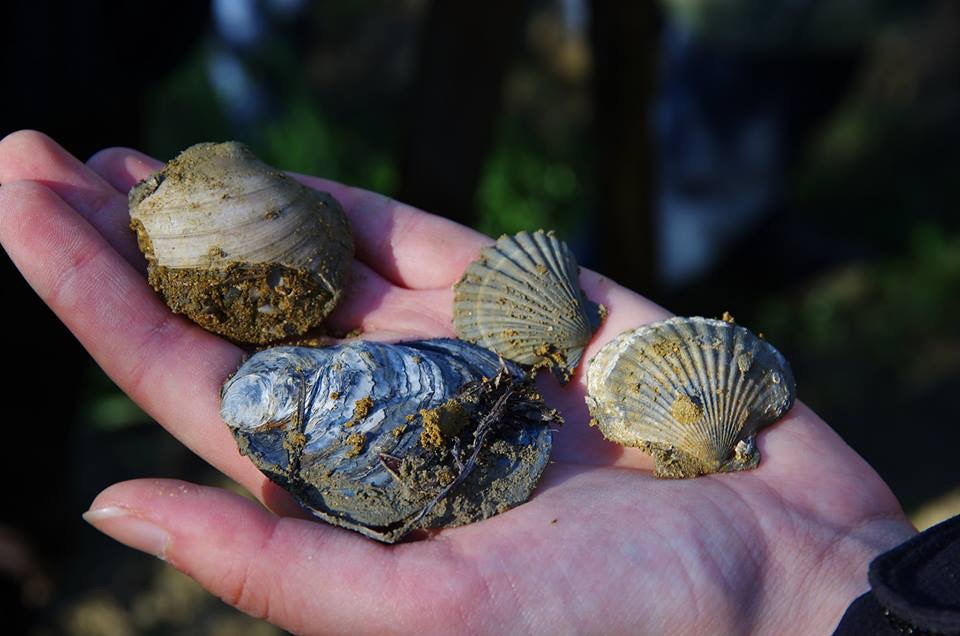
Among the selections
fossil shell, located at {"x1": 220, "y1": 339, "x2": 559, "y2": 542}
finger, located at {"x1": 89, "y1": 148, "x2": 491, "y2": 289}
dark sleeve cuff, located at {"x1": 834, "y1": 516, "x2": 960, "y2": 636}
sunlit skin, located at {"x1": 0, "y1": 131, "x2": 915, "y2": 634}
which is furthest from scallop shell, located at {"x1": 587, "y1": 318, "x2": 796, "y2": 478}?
finger, located at {"x1": 89, "y1": 148, "x2": 491, "y2": 289}

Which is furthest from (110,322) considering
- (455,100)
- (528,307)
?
(455,100)

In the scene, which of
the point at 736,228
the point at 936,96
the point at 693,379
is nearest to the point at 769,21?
the point at 736,228

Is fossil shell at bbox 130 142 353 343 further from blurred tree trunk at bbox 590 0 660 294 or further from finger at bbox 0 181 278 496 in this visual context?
blurred tree trunk at bbox 590 0 660 294

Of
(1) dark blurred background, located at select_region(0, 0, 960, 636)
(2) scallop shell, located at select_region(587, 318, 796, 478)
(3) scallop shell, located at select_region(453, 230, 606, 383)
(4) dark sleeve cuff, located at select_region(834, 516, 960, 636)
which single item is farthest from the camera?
(1) dark blurred background, located at select_region(0, 0, 960, 636)

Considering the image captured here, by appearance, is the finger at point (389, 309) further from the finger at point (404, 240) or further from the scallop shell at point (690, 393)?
the scallop shell at point (690, 393)

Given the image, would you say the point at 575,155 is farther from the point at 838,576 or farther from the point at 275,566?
the point at 275,566

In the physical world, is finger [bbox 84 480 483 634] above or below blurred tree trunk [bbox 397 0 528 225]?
below
